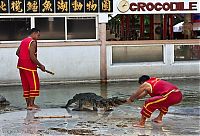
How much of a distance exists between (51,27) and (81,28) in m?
0.93

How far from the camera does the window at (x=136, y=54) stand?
15523 mm

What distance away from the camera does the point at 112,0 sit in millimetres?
14930

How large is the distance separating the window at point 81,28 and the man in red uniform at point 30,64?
520 centimetres

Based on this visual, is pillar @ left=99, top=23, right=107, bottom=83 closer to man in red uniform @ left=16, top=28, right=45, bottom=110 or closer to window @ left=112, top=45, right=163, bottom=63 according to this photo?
window @ left=112, top=45, right=163, bottom=63

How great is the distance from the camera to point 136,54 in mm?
15703

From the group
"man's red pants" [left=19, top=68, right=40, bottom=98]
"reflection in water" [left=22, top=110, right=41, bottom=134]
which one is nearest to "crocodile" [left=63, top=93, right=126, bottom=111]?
"man's red pants" [left=19, top=68, right=40, bottom=98]

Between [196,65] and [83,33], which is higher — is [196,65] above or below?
below

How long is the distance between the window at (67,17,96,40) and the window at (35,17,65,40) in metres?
0.22

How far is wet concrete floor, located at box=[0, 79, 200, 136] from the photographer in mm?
7605

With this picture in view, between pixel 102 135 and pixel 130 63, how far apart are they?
8.39m

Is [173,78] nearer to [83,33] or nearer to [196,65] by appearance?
[196,65]

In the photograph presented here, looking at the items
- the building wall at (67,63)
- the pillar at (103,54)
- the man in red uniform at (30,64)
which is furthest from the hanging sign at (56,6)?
the man in red uniform at (30,64)

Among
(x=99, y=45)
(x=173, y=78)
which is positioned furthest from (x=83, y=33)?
(x=173, y=78)

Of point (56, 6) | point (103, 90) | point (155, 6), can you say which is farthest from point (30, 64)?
point (155, 6)
